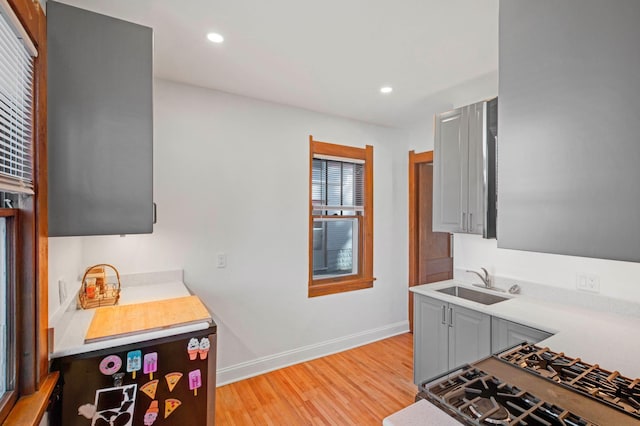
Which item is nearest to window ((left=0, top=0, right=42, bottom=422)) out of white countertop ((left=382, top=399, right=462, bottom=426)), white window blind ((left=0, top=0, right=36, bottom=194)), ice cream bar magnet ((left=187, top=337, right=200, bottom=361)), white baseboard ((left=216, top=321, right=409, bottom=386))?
white window blind ((left=0, top=0, right=36, bottom=194))

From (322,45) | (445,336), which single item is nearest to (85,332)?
(322,45)

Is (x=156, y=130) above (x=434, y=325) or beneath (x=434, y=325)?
above

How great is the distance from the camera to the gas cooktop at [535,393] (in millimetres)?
958

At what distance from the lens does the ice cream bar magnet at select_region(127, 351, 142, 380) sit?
1.50 meters

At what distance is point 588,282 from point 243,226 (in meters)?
2.74

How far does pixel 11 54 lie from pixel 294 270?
2.57 m

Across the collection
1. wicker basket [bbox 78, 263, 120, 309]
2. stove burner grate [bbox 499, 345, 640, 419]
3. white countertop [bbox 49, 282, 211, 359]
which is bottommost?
stove burner grate [bbox 499, 345, 640, 419]

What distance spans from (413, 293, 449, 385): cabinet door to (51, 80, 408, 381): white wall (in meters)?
1.02

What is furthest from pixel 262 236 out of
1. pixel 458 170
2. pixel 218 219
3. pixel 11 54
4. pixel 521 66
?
pixel 521 66

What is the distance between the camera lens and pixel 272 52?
214 cm

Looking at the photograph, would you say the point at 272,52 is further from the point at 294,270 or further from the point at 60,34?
the point at 294,270

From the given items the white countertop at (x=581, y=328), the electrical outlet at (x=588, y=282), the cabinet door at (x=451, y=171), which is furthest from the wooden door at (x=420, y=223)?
the electrical outlet at (x=588, y=282)

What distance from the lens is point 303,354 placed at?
3223 mm

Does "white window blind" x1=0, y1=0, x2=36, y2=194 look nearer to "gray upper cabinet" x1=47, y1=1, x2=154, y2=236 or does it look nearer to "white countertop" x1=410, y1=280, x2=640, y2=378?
"gray upper cabinet" x1=47, y1=1, x2=154, y2=236
